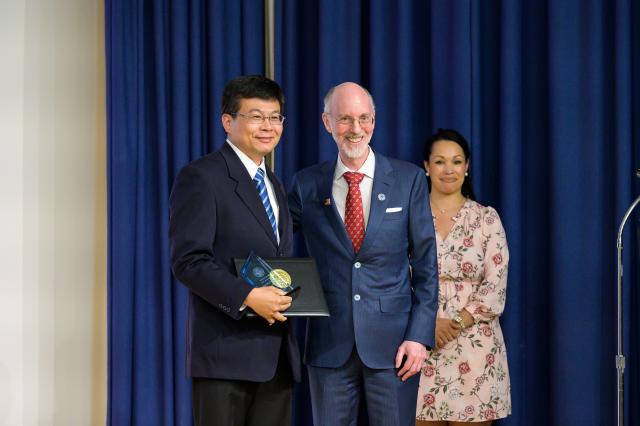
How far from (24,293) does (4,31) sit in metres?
1.18

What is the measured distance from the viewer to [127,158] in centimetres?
377

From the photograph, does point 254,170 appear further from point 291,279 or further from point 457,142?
point 457,142

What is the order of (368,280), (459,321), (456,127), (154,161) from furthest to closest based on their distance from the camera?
1. (154,161)
2. (456,127)
3. (459,321)
4. (368,280)

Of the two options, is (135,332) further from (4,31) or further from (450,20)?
(450,20)

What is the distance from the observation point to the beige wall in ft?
11.5

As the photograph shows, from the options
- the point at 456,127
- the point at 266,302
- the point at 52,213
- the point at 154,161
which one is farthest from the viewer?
the point at 154,161

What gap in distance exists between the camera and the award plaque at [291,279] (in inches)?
85.8

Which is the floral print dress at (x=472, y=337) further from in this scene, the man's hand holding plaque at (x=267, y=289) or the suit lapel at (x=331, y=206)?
the man's hand holding plaque at (x=267, y=289)

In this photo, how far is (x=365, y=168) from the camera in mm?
2609

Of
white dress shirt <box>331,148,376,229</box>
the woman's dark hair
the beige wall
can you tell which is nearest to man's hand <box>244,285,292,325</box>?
white dress shirt <box>331,148,376,229</box>

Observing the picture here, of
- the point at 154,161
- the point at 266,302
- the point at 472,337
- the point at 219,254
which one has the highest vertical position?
the point at 154,161

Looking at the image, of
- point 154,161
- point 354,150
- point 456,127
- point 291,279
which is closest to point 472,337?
point 456,127

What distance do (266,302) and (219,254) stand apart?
22cm

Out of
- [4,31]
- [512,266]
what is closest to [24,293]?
[4,31]
